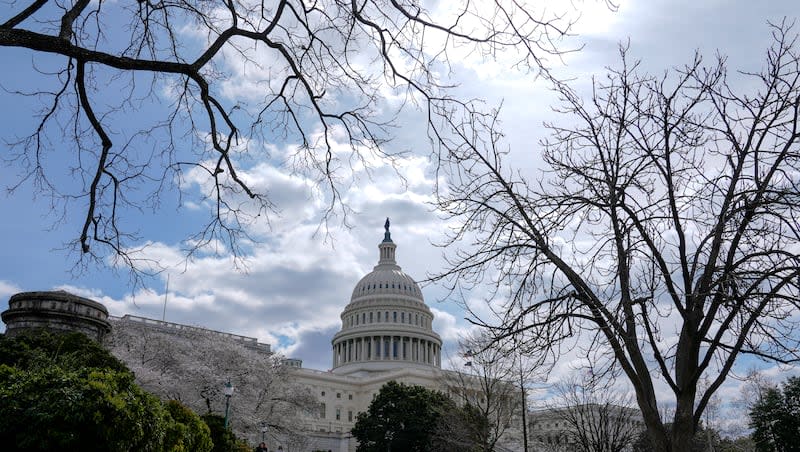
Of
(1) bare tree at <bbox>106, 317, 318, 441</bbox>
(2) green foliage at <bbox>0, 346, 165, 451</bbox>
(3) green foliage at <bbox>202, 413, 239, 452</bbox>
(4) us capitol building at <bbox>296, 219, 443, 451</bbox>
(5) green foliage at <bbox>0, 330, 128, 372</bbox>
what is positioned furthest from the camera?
(4) us capitol building at <bbox>296, 219, 443, 451</bbox>

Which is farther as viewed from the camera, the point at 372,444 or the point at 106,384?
the point at 372,444

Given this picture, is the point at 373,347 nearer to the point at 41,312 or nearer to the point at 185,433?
the point at 41,312

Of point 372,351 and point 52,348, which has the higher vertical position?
point 372,351

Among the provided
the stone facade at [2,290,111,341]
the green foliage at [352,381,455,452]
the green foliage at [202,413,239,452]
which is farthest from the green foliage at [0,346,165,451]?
the green foliage at [352,381,455,452]

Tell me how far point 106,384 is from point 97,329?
22972mm

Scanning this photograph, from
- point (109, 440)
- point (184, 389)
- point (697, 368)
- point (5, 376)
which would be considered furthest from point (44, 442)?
point (184, 389)

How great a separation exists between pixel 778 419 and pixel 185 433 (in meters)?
50.2

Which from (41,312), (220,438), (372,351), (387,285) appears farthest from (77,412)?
(387,285)

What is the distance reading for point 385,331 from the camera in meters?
131

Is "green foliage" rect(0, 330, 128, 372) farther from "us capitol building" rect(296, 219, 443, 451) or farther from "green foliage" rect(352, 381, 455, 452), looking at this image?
"us capitol building" rect(296, 219, 443, 451)

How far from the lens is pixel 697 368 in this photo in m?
8.77

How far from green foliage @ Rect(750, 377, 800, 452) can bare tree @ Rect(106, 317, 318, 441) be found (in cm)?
3734

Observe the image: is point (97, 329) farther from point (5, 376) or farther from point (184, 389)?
point (5, 376)

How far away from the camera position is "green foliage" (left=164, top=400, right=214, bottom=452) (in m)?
15.8
